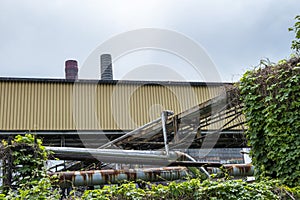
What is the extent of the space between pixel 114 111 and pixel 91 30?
16.4 ft

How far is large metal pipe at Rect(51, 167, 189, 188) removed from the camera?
6039 mm

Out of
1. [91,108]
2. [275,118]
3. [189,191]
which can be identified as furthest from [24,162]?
[91,108]

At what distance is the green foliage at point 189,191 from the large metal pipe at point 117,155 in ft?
4.78

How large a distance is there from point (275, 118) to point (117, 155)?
3.03 metres

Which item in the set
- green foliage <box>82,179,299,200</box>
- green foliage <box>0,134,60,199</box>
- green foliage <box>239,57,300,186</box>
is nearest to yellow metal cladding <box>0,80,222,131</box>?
green foliage <box>239,57,300,186</box>

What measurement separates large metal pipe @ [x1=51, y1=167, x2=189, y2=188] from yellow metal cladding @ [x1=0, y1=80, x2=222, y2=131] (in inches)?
276

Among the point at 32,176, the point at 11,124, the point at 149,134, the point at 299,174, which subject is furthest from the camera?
the point at 11,124

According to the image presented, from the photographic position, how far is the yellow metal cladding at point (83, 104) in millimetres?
13536

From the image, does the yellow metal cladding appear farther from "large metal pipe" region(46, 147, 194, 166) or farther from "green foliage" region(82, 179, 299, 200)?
"green foliage" region(82, 179, 299, 200)

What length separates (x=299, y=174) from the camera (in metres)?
5.78

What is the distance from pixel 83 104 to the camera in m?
14.3

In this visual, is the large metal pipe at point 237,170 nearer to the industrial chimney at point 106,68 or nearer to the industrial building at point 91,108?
the industrial building at point 91,108

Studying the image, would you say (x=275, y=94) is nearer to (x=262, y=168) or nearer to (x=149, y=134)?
(x=262, y=168)

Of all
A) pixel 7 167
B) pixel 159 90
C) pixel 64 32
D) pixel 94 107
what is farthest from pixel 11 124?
pixel 7 167
